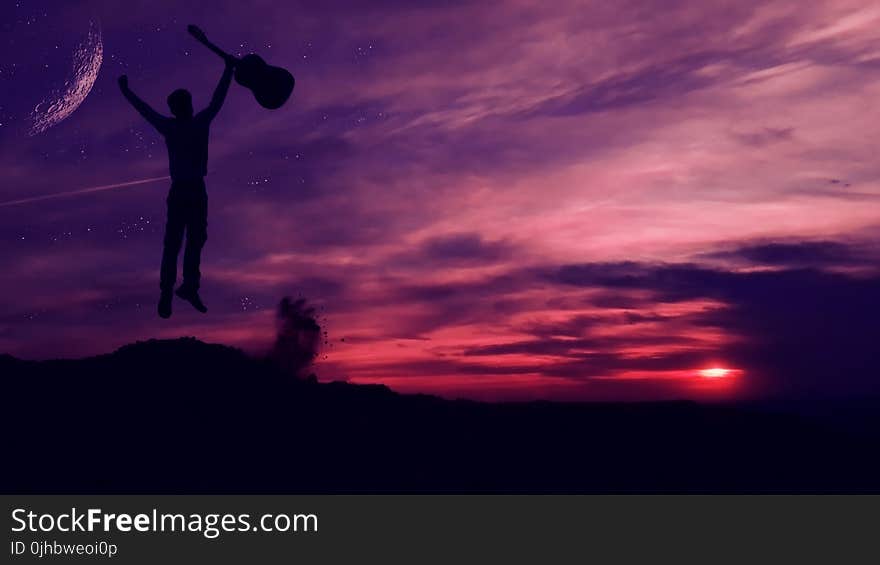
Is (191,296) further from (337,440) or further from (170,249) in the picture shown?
(337,440)

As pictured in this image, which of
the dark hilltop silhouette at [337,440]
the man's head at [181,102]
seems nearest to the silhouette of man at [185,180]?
the man's head at [181,102]

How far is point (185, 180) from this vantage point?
43.1ft

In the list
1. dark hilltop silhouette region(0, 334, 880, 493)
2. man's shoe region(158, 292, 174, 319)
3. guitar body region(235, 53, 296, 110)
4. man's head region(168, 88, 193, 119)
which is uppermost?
guitar body region(235, 53, 296, 110)

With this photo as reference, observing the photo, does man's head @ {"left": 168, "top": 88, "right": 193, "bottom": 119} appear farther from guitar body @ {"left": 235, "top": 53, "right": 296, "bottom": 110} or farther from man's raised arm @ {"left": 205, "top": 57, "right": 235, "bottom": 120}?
guitar body @ {"left": 235, "top": 53, "right": 296, "bottom": 110}

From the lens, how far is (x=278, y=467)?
16.8 metres

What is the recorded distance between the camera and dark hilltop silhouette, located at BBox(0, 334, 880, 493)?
1659 centimetres

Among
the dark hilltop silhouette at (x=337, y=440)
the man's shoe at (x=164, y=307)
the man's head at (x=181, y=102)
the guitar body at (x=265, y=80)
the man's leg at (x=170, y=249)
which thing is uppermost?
the guitar body at (x=265, y=80)

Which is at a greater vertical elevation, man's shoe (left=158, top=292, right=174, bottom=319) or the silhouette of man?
the silhouette of man

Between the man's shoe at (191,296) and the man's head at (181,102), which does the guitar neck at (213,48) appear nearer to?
the man's head at (181,102)

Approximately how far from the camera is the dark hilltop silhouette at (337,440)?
16594 millimetres

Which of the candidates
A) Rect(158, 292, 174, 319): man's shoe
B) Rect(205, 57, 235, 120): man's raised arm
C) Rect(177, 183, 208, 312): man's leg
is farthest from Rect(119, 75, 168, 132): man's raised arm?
Rect(158, 292, 174, 319): man's shoe

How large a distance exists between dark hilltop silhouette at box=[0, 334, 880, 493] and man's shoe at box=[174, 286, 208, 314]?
3.72 m

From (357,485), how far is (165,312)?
519 centimetres

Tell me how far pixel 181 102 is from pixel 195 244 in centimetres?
230
